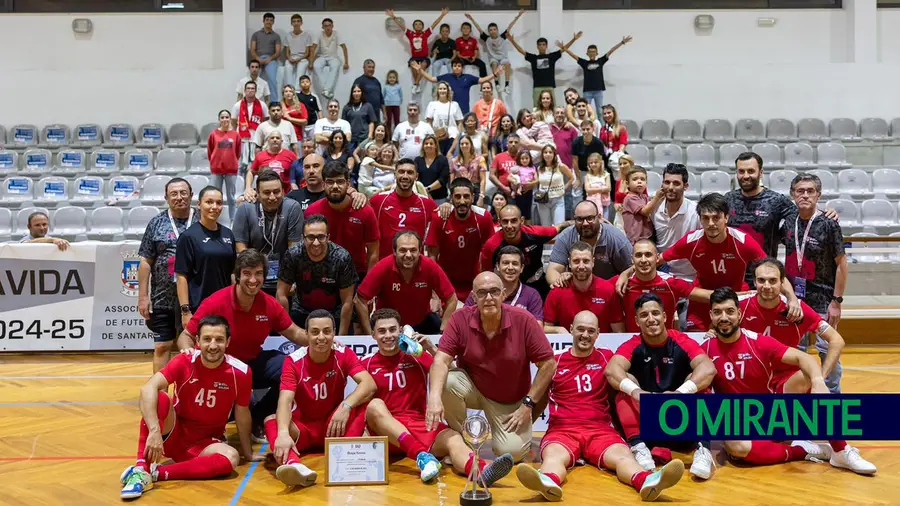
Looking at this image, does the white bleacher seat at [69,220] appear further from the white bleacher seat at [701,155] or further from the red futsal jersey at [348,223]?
the white bleacher seat at [701,155]

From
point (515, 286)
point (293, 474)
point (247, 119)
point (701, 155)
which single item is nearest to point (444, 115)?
point (247, 119)

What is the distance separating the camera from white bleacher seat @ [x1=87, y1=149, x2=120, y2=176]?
52.1ft

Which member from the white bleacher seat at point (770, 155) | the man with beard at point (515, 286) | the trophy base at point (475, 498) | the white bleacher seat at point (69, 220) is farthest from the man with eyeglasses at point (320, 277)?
the white bleacher seat at point (770, 155)

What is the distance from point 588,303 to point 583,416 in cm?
105

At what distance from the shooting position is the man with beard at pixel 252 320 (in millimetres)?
6465

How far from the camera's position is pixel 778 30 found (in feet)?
59.1

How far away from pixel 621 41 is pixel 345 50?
5.21 m

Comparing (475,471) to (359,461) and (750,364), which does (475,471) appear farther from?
(750,364)

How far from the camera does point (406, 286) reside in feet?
23.6

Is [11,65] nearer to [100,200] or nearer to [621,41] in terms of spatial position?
[100,200]

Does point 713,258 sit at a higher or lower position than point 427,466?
higher

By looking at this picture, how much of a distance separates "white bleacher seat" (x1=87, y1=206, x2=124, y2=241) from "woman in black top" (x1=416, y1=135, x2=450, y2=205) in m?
5.39

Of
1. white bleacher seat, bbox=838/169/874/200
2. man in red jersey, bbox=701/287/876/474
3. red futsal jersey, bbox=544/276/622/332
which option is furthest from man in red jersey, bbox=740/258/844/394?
white bleacher seat, bbox=838/169/874/200

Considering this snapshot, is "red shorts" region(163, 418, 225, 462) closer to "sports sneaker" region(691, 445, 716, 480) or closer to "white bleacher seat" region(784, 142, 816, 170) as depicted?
"sports sneaker" region(691, 445, 716, 480)
